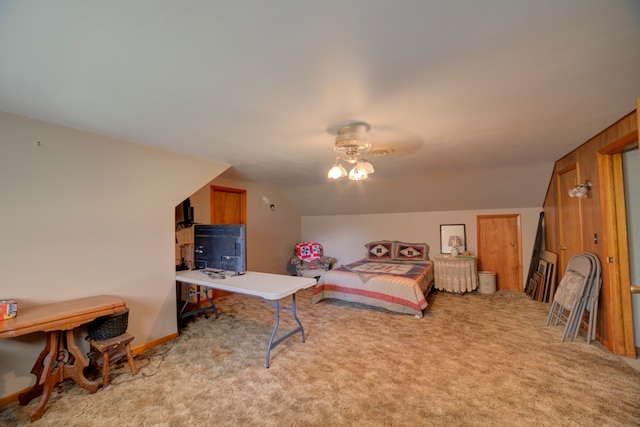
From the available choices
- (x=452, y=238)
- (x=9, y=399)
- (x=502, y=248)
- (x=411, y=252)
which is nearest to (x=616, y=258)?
(x=502, y=248)

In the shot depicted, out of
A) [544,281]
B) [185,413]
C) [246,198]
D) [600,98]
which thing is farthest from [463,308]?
[246,198]

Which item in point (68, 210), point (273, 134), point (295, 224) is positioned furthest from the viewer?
point (295, 224)

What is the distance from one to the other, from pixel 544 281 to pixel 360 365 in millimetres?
3558

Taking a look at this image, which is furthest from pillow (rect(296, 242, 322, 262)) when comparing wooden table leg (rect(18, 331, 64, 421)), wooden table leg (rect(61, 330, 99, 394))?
wooden table leg (rect(18, 331, 64, 421))

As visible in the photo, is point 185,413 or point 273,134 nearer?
point 185,413

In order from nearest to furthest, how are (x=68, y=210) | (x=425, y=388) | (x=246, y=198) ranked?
(x=425, y=388) < (x=68, y=210) < (x=246, y=198)

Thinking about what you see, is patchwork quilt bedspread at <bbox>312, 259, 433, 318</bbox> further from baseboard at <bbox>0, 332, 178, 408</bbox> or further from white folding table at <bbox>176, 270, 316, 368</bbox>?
baseboard at <bbox>0, 332, 178, 408</bbox>

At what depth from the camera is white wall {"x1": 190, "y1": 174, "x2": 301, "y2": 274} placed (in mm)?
5004

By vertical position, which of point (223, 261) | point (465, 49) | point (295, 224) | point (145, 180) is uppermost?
point (465, 49)

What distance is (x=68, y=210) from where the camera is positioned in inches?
95.2

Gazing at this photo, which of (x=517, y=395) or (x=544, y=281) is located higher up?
(x=544, y=281)

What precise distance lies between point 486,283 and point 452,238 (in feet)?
3.12

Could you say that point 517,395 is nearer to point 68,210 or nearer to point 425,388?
point 425,388

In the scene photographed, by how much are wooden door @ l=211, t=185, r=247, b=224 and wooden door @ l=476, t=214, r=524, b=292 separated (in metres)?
4.51
